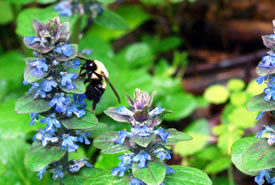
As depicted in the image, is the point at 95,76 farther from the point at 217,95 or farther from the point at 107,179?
the point at 217,95

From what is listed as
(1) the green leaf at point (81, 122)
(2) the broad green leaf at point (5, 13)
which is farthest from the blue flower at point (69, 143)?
(2) the broad green leaf at point (5, 13)

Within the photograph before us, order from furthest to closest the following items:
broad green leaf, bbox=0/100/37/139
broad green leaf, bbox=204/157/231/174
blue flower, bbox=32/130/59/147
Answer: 1. broad green leaf, bbox=204/157/231/174
2. broad green leaf, bbox=0/100/37/139
3. blue flower, bbox=32/130/59/147

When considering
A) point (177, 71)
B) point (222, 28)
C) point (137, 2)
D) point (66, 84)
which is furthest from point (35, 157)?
point (137, 2)

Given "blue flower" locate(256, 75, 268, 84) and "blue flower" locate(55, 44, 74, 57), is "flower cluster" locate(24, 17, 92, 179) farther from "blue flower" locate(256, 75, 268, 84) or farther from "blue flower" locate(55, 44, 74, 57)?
"blue flower" locate(256, 75, 268, 84)

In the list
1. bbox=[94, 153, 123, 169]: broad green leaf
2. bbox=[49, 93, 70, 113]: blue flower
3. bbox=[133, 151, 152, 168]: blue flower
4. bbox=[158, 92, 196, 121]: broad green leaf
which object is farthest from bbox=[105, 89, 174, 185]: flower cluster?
bbox=[158, 92, 196, 121]: broad green leaf

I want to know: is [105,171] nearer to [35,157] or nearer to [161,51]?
[35,157]

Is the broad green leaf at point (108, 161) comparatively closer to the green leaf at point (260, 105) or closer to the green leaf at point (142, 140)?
the green leaf at point (142, 140)

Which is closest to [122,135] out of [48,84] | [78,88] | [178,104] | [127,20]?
[78,88]
